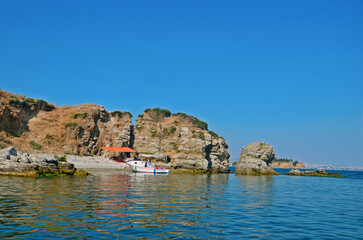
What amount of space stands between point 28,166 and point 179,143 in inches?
1896

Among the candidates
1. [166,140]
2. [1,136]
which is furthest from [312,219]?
[166,140]

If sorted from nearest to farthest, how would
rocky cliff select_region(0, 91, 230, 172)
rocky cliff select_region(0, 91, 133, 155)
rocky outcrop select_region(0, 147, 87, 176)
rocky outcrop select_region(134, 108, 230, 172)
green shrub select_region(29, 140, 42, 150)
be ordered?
1. rocky outcrop select_region(0, 147, 87, 176)
2. green shrub select_region(29, 140, 42, 150)
3. rocky cliff select_region(0, 91, 133, 155)
4. rocky cliff select_region(0, 91, 230, 172)
5. rocky outcrop select_region(134, 108, 230, 172)

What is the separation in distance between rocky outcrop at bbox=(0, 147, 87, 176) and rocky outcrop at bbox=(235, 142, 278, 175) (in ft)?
175

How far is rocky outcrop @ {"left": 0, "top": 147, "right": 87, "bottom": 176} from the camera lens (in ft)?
109

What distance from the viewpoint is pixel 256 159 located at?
81875 millimetres

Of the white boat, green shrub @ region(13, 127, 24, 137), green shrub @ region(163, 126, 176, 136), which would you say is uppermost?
green shrub @ region(163, 126, 176, 136)

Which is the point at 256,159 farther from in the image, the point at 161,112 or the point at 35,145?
the point at 35,145

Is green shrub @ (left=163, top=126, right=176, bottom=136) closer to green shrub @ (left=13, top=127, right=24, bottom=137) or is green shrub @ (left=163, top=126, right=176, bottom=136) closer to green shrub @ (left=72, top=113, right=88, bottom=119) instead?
green shrub @ (left=72, top=113, right=88, bottom=119)

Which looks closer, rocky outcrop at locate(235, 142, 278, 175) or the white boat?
the white boat

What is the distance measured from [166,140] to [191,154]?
919 centimetres

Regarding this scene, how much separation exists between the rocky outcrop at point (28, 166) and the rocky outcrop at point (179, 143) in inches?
1415

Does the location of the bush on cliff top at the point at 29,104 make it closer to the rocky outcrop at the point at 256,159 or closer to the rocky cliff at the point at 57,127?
the rocky cliff at the point at 57,127

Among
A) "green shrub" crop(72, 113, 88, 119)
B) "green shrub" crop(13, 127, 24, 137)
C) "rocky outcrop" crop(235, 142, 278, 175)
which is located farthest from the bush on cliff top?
"rocky outcrop" crop(235, 142, 278, 175)

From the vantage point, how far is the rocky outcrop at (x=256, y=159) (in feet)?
265
